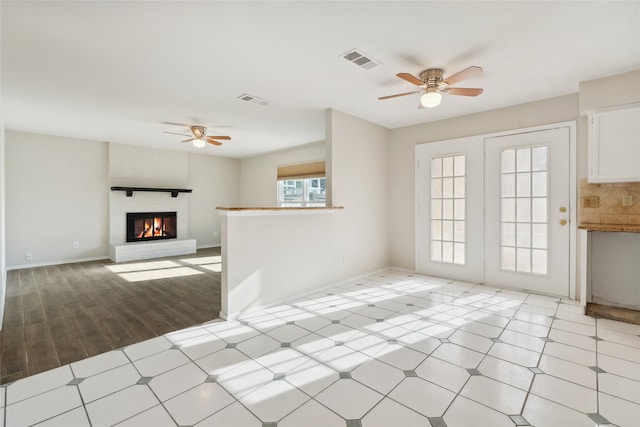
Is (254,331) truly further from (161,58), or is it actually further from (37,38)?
(37,38)

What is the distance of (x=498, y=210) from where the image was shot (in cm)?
430

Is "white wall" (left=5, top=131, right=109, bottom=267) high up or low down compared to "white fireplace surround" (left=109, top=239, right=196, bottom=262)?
up

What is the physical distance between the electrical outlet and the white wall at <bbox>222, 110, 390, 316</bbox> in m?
2.73

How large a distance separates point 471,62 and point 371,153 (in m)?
2.28

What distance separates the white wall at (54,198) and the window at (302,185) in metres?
4.05

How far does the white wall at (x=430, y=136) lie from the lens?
376 cm

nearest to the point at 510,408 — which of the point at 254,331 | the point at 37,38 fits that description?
the point at 254,331

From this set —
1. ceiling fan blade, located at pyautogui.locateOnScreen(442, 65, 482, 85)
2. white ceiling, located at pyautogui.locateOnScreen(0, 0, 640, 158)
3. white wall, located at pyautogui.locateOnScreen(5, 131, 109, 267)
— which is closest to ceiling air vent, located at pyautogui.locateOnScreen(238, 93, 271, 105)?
white ceiling, located at pyautogui.locateOnScreen(0, 0, 640, 158)

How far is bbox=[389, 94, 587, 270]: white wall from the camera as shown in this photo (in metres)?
3.76

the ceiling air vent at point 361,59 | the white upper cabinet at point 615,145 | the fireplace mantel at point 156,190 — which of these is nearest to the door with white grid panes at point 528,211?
the white upper cabinet at point 615,145

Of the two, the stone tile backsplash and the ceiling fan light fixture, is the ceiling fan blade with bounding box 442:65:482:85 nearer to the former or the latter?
the ceiling fan light fixture

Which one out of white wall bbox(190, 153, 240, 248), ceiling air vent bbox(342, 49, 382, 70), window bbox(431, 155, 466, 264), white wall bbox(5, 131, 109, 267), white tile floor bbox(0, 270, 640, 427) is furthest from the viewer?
white wall bbox(190, 153, 240, 248)

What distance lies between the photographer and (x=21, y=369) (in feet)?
7.27

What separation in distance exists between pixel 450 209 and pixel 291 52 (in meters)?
3.44
